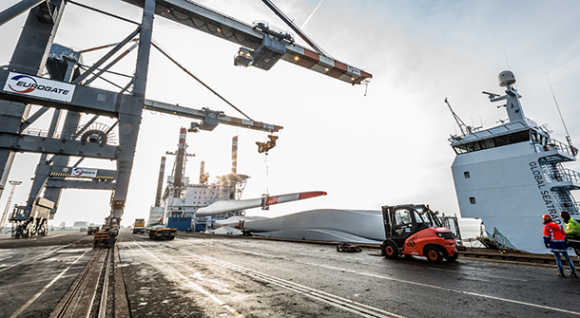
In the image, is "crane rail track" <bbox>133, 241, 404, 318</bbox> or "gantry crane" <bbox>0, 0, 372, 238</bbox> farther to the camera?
"gantry crane" <bbox>0, 0, 372, 238</bbox>

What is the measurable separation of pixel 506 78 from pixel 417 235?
21478 mm

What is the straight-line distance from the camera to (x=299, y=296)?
470 centimetres

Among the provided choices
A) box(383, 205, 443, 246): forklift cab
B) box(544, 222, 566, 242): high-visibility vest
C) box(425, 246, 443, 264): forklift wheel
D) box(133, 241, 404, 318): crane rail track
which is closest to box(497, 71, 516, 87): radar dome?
box(383, 205, 443, 246): forklift cab

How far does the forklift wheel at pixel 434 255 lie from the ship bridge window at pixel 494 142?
16.5 m

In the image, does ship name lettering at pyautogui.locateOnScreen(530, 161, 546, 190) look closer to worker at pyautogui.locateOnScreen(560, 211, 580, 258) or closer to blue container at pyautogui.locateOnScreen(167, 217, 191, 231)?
worker at pyautogui.locateOnScreen(560, 211, 580, 258)

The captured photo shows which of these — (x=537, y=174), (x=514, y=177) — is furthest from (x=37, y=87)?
(x=537, y=174)

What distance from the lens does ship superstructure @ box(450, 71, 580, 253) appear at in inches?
602

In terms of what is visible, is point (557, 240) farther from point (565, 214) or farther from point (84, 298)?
point (84, 298)

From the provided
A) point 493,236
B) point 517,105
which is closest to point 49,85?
point 493,236

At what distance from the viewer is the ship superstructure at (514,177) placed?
15289 mm

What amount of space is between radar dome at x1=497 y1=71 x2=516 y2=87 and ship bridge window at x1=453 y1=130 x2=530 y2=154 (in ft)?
18.8

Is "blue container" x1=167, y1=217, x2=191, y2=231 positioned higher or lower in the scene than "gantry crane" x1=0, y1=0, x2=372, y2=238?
lower

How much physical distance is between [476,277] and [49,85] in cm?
2450

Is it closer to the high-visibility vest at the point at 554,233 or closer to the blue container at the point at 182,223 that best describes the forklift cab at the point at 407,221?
the high-visibility vest at the point at 554,233
